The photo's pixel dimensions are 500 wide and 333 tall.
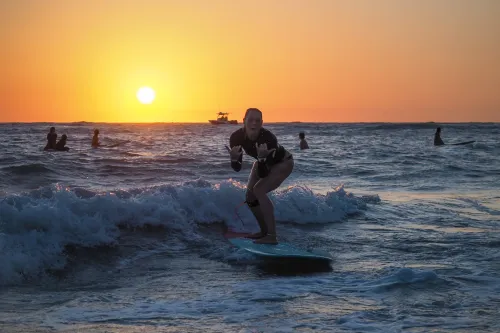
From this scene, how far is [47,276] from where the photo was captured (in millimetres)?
6656

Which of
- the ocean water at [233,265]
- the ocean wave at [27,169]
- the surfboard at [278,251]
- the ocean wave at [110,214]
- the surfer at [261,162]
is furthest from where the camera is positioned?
the ocean wave at [27,169]

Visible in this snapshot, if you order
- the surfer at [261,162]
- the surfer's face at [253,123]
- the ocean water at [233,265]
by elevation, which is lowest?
the ocean water at [233,265]

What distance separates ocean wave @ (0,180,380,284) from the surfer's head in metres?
2.35

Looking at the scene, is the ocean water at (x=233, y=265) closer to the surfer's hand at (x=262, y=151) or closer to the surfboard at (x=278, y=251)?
the surfboard at (x=278, y=251)

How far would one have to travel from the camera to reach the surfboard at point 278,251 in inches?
288

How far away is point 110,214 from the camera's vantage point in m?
9.18

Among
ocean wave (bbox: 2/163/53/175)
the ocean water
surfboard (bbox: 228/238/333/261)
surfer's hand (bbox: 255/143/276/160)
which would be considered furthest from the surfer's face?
ocean wave (bbox: 2/163/53/175)

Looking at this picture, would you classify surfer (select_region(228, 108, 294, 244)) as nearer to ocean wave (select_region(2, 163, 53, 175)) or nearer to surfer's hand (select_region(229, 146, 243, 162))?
surfer's hand (select_region(229, 146, 243, 162))

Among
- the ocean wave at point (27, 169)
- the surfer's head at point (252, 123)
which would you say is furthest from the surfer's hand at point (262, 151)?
the ocean wave at point (27, 169)

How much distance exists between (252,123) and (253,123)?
0.04 feet

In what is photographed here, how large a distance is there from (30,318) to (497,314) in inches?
159

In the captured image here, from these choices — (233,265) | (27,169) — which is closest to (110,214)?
(233,265)

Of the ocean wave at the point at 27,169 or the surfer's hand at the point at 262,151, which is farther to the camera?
the ocean wave at the point at 27,169

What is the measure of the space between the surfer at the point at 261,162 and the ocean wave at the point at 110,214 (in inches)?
61.4
